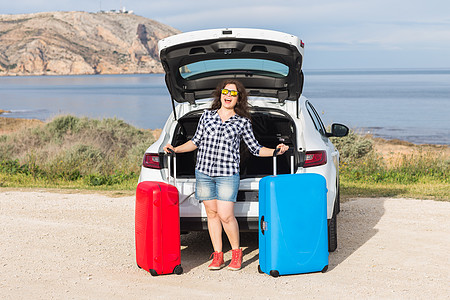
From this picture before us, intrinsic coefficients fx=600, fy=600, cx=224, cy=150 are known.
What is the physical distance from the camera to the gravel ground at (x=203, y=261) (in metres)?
4.81

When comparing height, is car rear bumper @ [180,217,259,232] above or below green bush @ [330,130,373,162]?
above

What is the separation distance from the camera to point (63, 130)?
764 inches

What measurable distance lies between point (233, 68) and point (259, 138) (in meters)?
1.00

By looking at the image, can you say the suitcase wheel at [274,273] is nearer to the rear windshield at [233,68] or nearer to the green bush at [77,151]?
the rear windshield at [233,68]

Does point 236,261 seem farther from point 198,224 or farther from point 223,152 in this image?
point 223,152

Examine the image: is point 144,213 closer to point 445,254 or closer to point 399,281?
point 399,281

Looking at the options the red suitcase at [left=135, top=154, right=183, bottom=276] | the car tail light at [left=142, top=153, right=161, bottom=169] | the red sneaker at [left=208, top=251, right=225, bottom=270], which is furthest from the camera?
the car tail light at [left=142, top=153, right=161, bottom=169]

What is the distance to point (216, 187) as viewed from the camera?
5.30 meters

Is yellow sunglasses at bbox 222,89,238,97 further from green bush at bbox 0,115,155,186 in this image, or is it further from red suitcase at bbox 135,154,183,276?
green bush at bbox 0,115,155,186

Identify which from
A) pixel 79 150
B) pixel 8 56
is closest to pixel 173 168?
pixel 79 150

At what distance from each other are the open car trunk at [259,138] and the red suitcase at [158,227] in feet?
2.89

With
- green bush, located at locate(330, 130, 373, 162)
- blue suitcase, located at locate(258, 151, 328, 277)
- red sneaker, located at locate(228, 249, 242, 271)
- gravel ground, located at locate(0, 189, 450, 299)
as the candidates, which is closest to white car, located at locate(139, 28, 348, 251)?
red sneaker, located at locate(228, 249, 242, 271)

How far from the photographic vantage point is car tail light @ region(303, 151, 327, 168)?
18.0 feet

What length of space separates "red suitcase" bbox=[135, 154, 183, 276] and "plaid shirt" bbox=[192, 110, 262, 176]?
0.38 metres
